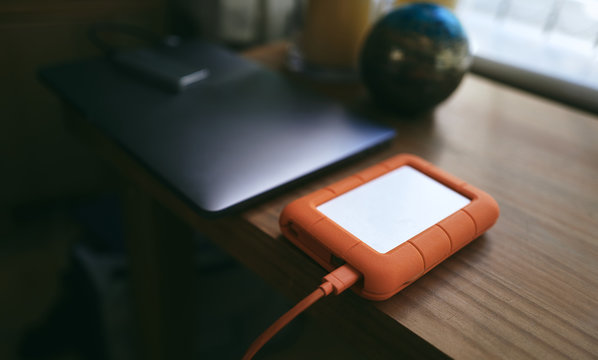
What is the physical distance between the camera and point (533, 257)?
1.32 feet

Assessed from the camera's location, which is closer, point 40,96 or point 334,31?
point 334,31

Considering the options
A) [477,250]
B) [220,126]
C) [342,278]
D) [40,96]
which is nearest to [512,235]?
[477,250]

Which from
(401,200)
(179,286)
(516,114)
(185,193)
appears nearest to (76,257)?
(179,286)

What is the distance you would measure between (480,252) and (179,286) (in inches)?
17.5

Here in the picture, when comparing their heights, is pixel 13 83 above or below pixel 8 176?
above

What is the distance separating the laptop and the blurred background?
11.3 inches

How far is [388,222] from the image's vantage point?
1.27 feet

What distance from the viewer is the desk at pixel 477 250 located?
330mm

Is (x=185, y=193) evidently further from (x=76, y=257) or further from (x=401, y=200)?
(x=76, y=257)

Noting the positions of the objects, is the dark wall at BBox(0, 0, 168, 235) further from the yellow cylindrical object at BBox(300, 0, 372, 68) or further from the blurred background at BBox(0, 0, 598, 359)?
the yellow cylindrical object at BBox(300, 0, 372, 68)

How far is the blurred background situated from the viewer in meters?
0.80

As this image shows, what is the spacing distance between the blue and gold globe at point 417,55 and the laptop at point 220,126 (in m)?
0.06

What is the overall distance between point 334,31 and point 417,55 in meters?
0.17

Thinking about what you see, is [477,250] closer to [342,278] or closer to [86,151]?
[342,278]
